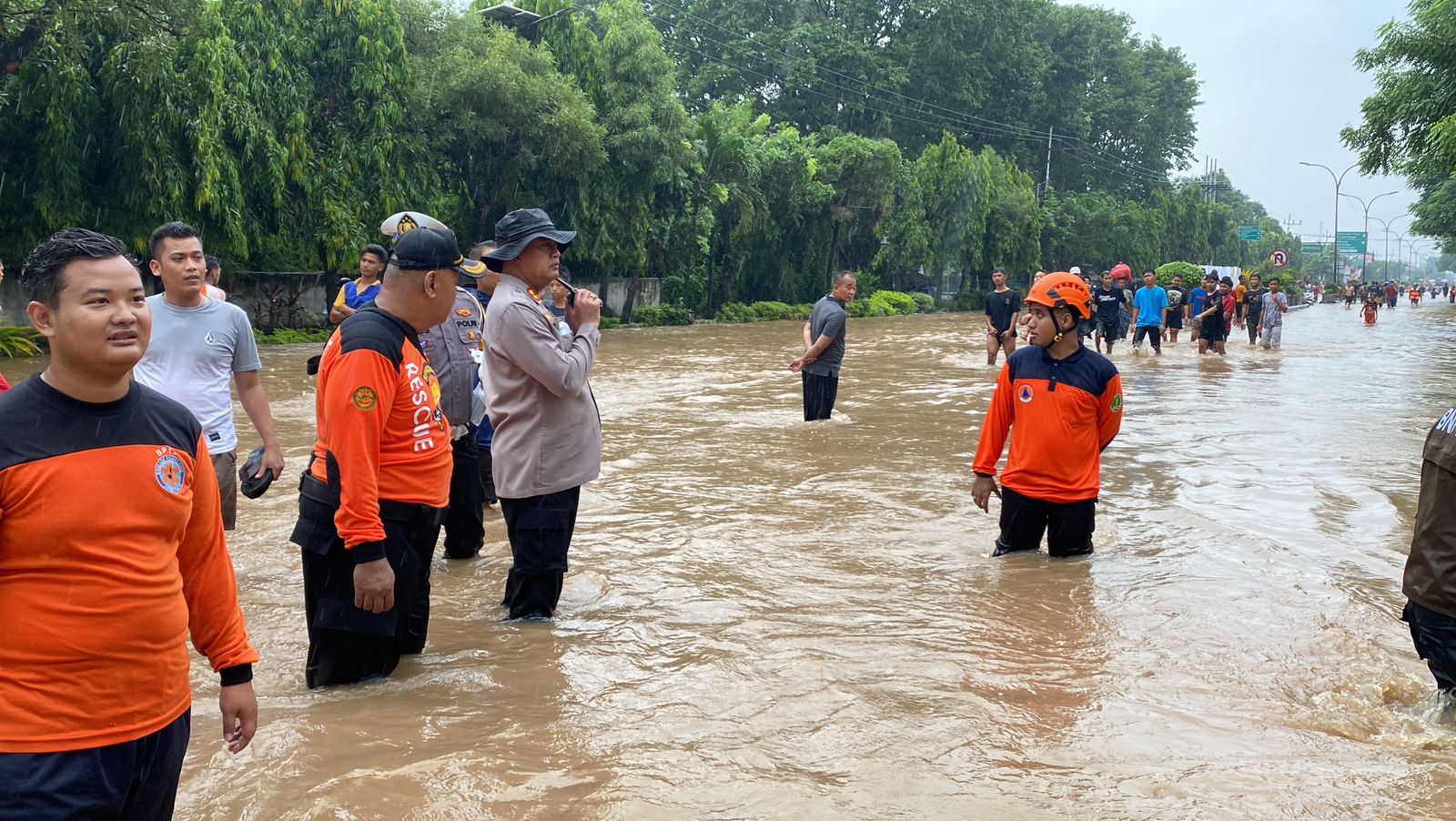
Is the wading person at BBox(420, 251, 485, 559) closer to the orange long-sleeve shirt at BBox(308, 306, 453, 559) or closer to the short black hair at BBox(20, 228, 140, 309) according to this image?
the orange long-sleeve shirt at BBox(308, 306, 453, 559)

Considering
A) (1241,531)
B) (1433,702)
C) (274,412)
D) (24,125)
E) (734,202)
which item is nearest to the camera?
(1433,702)

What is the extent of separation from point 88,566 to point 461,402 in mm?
4163

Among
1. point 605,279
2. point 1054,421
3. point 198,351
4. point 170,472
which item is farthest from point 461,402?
point 605,279

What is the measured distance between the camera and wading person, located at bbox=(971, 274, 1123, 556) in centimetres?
631

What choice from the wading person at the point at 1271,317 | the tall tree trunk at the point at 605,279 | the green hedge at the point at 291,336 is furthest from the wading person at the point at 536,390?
the tall tree trunk at the point at 605,279

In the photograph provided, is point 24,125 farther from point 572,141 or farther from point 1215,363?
point 1215,363

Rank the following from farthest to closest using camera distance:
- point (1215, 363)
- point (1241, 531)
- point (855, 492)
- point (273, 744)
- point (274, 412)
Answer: point (1215, 363)
point (274, 412)
point (855, 492)
point (1241, 531)
point (273, 744)

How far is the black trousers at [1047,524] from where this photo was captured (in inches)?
257

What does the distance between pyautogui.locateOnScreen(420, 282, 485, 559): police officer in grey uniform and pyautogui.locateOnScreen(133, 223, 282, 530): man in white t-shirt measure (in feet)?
3.43

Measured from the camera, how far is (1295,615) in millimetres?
6066

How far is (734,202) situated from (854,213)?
7.56 metres

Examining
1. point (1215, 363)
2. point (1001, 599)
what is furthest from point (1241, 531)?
point (1215, 363)

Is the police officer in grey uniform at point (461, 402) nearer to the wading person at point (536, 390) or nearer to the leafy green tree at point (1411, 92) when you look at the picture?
the wading person at point (536, 390)

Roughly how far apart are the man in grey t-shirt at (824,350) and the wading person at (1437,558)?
24.3 ft
